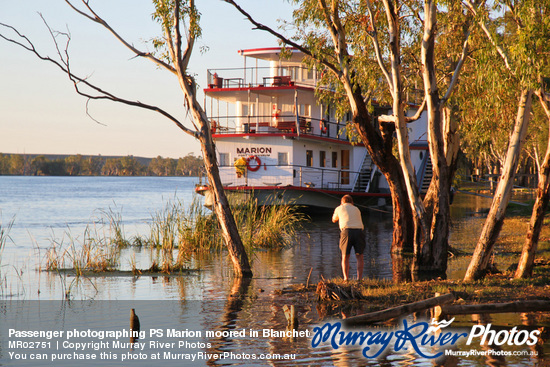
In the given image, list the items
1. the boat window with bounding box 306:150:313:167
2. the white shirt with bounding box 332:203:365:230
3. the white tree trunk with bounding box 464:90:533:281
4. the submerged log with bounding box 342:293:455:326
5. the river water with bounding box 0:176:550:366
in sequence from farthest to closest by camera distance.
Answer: the boat window with bounding box 306:150:313:167 < the white shirt with bounding box 332:203:365:230 < the white tree trunk with bounding box 464:90:533:281 < the river water with bounding box 0:176:550:366 < the submerged log with bounding box 342:293:455:326

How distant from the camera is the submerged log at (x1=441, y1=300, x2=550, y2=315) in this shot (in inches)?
307

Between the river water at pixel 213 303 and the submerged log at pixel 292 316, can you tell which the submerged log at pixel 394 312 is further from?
the submerged log at pixel 292 316

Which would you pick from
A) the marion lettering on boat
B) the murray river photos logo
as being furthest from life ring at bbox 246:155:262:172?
the murray river photos logo

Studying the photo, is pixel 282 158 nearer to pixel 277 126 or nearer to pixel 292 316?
pixel 277 126

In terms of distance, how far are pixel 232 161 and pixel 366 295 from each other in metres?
20.3

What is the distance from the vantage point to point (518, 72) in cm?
1075

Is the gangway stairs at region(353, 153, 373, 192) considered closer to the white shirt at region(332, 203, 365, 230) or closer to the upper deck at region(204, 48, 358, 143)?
the upper deck at region(204, 48, 358, 143)

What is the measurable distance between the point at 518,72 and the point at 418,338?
5.14 meters

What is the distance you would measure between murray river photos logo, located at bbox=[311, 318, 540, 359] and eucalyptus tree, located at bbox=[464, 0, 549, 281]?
322 centimetres

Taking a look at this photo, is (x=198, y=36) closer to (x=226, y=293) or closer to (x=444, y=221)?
(x=226, y=293)

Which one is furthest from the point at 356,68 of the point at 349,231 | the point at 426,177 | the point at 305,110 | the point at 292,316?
the point at 426,177

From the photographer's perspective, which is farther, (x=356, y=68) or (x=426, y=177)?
(x=426, y=177)

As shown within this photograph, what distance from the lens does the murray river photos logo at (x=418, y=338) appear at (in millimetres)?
7879

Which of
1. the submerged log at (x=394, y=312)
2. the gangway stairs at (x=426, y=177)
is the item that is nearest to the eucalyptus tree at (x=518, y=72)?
the submerged log at (x=394, y=312)
